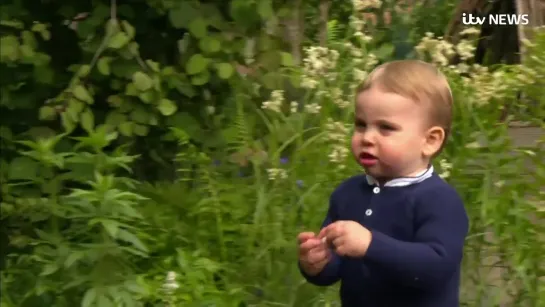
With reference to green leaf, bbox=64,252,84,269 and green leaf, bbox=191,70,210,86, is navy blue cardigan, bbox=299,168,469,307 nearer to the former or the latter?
green leaf, bbox=64,252,84,269

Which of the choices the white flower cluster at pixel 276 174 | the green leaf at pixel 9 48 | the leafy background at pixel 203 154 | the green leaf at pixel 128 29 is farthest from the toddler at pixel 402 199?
the green leaf at pixel 9 48

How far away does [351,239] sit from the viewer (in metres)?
1.98

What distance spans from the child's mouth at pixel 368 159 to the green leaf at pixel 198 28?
1163 mm

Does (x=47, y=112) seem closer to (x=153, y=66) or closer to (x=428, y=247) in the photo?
(x=153, y=66)

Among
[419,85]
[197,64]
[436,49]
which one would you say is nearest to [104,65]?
[197,64]

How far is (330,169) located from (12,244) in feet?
3.45

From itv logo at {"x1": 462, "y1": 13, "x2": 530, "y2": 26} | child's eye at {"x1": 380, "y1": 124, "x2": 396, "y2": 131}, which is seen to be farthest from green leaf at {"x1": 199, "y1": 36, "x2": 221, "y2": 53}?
itv logo at {"x1": 462, "y1": 13, "x2": 530, "y2": 26}

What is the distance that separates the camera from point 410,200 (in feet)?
6.95

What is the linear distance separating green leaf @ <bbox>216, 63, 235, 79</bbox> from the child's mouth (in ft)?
3.47

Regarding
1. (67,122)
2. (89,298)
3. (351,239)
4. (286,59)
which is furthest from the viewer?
(286,59)

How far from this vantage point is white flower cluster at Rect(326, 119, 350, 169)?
296 cm

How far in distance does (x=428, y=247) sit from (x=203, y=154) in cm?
126

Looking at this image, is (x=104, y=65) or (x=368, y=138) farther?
(x=104, y=65)

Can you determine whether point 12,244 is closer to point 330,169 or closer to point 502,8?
point 330,169
